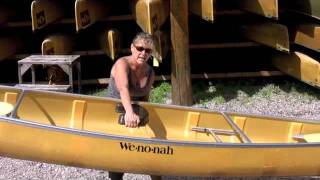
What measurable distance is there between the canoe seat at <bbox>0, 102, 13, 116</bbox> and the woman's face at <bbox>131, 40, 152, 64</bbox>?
111 cm

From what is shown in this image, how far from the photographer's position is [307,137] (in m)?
4.43

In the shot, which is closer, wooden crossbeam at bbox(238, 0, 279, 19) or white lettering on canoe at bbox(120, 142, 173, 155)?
white lettering on canoe at bbox(120, 142, 173, 155)

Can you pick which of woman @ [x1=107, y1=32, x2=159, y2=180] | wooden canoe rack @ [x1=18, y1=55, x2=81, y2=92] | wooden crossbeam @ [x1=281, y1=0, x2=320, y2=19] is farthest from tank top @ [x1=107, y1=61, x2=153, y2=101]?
wooden crossbeam @ [x1=281, y1=0, x2=320, y2=19]

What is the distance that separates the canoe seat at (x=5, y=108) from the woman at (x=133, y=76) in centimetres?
83

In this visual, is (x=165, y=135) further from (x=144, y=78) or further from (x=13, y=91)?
(x=13, y=91)

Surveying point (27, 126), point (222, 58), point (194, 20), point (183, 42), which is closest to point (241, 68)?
point (222, 58)

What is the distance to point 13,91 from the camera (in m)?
4.58

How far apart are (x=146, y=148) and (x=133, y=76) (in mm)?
611

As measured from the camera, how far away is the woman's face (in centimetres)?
389

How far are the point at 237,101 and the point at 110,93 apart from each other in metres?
2.63

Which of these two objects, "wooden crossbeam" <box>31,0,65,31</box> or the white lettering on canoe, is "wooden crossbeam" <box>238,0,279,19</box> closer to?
"wooden crossbeam" <box>31,0,65,31</box>

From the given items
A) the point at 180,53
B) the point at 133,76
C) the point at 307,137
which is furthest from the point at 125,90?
the point at 180,53

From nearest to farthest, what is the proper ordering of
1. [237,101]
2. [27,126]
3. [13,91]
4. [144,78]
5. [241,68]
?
[27,126]
[144,78]
[13,91]
[237,101]
[241,68]

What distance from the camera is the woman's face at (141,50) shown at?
389 cm
